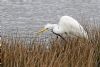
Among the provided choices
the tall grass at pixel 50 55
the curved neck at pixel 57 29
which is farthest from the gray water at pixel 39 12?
the tall grass at pixel 50 55

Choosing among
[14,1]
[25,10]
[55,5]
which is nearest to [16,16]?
[25,10]

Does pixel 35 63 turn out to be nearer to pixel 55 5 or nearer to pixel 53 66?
pixel 53 66

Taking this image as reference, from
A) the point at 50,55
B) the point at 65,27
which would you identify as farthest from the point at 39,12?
the point at 50,55

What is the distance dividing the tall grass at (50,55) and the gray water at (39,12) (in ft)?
18.4

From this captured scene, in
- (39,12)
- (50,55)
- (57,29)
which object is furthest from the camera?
(39,12)

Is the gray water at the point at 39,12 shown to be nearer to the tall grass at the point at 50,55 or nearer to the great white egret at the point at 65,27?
the great white egret at the point at 65,27

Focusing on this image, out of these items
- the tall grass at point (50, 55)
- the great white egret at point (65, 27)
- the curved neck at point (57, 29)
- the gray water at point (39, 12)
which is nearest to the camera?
the tall grass at point (50, 55)

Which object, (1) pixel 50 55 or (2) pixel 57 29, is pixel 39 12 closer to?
(2) pixel 57 29

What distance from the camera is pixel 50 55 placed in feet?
12.9

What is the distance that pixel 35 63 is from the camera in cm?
373

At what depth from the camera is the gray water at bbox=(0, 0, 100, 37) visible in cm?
1130

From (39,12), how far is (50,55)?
1004 cm

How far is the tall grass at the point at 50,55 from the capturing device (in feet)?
12.4

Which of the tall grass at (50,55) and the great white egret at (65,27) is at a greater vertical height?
the tall grass at (50,55)
